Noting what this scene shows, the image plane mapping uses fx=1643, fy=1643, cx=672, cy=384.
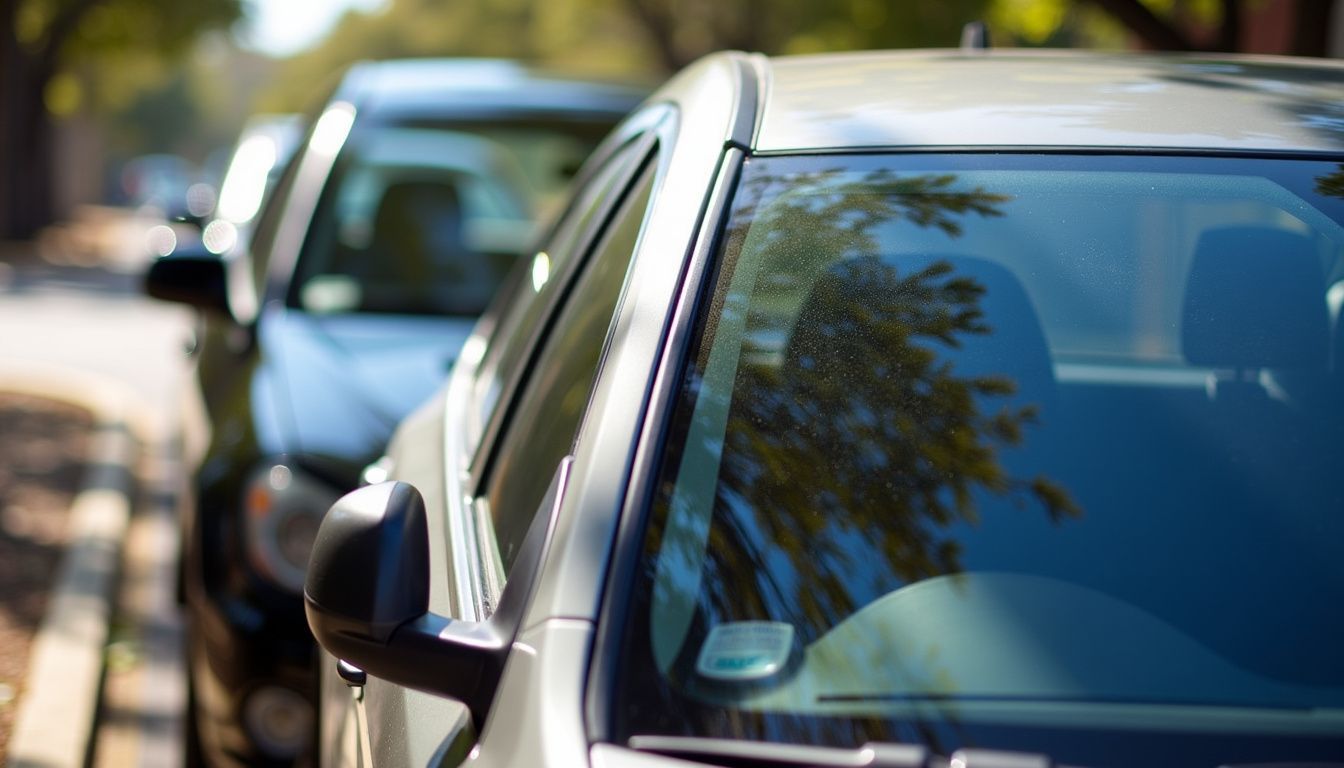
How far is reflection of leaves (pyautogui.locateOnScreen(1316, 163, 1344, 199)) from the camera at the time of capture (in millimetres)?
2059

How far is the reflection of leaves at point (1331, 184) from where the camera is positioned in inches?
81.1

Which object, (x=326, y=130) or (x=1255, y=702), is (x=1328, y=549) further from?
(x=326, y=130)

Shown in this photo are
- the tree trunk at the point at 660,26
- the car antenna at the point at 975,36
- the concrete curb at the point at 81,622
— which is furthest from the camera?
the tree trunk at the point at 660,26

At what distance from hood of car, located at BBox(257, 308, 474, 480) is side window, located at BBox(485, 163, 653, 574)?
1.41 m

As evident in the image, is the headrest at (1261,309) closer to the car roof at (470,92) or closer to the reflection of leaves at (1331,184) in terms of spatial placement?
the reflection of leaves at (1331,184)

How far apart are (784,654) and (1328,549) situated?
0.64 m

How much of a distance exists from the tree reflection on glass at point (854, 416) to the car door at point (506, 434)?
23 cm

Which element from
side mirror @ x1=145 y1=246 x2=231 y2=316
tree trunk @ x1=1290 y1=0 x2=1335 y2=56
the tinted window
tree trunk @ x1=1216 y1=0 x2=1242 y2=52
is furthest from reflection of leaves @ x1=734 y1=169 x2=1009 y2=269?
tree trunk @ x1=1216 y1=0 x2=1242 y2=52

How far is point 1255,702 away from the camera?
161 centimetres

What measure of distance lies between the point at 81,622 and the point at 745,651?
4189 millimetres

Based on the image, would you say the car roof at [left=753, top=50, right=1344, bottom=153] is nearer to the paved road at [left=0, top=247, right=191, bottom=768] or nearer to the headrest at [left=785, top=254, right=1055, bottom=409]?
the headrest at [left=785, top=254, right=1055, bottom=409]

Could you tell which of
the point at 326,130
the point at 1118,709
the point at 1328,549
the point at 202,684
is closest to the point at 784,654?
the point at 1118,709

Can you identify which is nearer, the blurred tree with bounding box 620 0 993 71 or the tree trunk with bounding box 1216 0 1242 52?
the tree trunk with bounding box 1216 0 1242 52

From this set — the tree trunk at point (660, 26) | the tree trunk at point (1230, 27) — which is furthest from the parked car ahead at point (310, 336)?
the tree trunk at point (660, 26)
